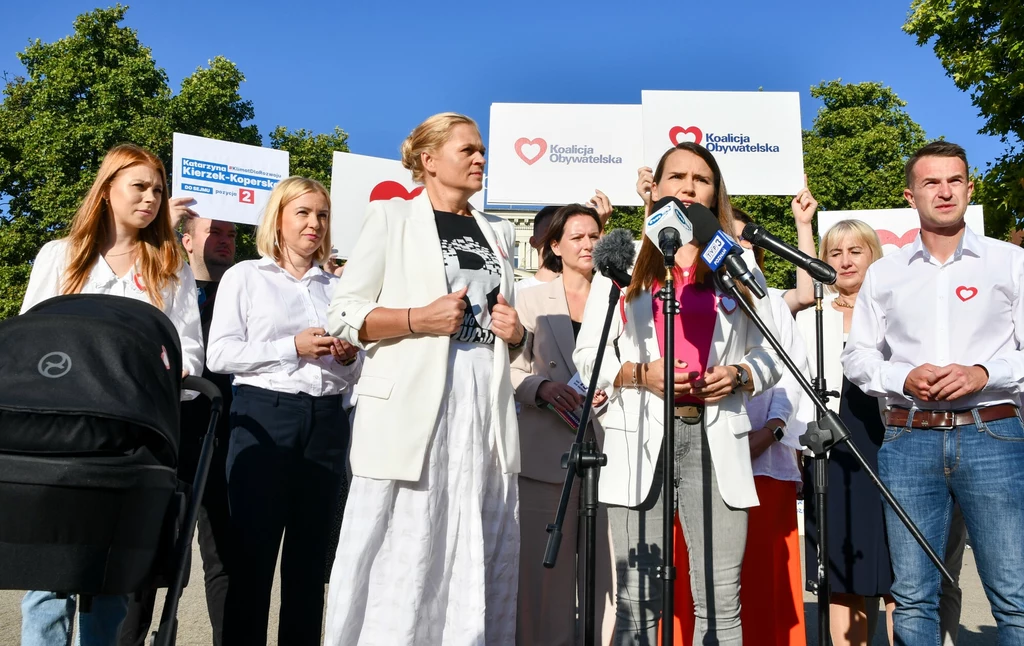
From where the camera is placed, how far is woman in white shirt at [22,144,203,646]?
3.82 m

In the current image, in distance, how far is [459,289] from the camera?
3.56m

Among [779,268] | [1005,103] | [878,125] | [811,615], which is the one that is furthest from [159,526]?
[878,125]

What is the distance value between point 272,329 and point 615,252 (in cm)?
198

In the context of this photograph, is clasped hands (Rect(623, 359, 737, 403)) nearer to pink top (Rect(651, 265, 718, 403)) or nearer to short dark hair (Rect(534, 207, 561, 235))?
pink top (Rect(651, 265, 718, 403))

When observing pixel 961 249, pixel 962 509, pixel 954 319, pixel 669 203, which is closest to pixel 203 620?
pixel 669 203

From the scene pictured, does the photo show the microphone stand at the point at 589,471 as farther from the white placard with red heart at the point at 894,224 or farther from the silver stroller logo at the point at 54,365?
the white placard with red heart at the point at 894,224

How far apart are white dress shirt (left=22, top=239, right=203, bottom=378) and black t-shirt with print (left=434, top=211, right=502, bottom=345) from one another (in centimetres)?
114

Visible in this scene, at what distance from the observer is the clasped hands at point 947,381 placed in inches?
141

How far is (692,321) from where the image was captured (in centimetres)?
365

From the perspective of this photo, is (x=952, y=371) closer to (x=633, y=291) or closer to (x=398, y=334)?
(x=633, y=291)

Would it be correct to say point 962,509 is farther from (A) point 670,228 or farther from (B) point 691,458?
(A) point 670,228

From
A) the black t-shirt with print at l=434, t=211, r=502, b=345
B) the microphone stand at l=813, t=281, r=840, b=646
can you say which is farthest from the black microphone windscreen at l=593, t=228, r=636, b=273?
the microphone stand at l=813, t=281, r=840, b=646

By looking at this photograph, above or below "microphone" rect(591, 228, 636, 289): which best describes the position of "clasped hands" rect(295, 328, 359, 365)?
below

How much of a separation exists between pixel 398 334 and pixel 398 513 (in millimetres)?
674
